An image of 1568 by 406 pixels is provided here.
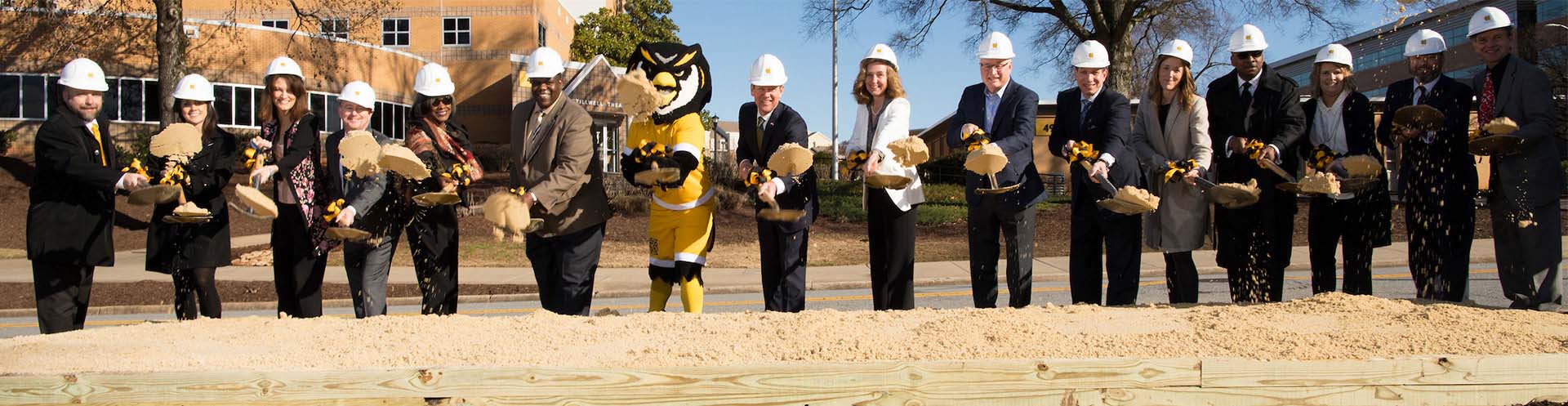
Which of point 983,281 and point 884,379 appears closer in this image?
point 884,379

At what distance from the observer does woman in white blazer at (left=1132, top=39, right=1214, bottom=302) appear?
5504mm

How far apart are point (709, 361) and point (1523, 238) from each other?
14.8 feet

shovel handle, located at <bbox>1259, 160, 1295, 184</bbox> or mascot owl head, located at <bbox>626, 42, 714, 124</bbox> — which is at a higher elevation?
mascot owl head, located at <bbox>626, 42, 714, 124</bbox>

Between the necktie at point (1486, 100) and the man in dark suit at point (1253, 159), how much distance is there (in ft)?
3.10

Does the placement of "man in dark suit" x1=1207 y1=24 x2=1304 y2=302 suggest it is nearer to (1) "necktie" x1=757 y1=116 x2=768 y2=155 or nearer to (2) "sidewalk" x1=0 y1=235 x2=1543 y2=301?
(1) "necktie" x1=757 y1=116 x2=768 y2=155

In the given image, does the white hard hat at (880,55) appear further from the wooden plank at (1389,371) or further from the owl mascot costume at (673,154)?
the wooden plank at (1389,371)

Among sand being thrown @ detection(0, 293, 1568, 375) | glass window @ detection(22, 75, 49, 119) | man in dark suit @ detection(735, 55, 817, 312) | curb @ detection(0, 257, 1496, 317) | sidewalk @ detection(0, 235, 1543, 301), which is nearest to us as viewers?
sand being thrown @ detection(0, 293, 1568, 375)

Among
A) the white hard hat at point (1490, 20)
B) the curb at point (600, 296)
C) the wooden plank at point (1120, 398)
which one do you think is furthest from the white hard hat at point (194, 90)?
the white hard hat at point (1490, 20)

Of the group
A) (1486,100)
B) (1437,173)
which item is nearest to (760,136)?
(1437,173)

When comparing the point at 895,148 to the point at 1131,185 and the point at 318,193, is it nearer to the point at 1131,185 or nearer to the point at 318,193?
the point at 1131,185

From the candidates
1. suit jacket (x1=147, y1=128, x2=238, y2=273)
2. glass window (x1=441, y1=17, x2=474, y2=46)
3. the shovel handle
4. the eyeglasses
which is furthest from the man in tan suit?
glass window (x1=441, y1=17, x2=474, y2=46)

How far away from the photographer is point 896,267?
18.4ft

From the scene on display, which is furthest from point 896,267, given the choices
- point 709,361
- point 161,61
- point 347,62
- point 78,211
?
point 347,62

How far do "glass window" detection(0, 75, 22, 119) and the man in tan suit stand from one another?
26.3 m
